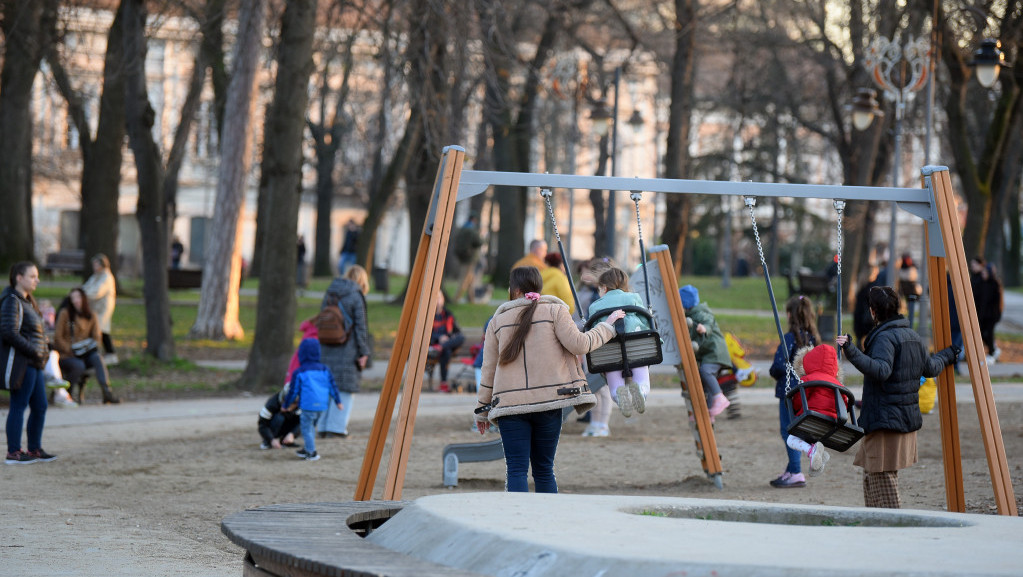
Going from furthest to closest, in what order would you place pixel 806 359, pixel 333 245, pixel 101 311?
pixel 333 245 → pixel 101 311 → pixel 806 359

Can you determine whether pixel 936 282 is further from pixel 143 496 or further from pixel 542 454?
pixel 143 496

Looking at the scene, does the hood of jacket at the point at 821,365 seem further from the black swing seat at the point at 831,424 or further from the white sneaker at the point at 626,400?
the white sneaker at the point at 626,400

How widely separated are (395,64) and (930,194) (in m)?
11.7

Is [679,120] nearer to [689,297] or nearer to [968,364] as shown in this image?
[689,297]

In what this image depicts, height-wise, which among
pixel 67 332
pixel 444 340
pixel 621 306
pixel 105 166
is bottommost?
pixel 444 340

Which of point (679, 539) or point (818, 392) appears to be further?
point (818, 392)

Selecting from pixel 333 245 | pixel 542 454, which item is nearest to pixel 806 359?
pixel 542 454

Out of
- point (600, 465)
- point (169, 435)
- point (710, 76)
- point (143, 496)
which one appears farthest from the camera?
point (710, 76)

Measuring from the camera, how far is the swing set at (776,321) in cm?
813

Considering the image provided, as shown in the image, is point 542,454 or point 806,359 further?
point 806,359

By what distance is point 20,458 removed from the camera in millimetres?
11180

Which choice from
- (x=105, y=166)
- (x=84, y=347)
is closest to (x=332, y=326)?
(x=84, y=347)

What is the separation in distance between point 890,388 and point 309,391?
566 centimetres

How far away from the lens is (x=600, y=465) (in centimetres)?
1167
